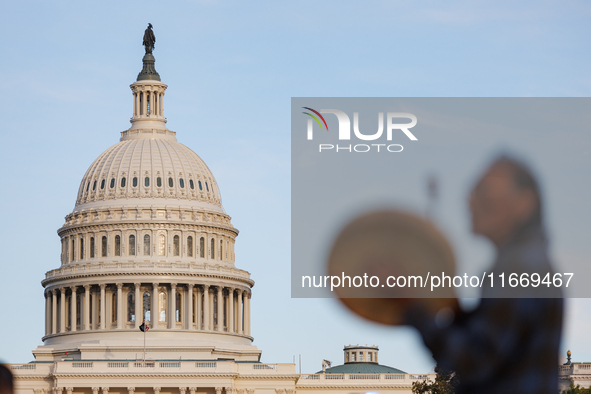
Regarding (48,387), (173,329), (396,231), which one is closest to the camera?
(396,231)

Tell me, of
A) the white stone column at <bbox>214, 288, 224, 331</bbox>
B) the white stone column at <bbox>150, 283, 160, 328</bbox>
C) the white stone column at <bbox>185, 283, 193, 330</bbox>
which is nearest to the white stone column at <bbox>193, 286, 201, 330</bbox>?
the white stone column at <bbox>185, 283, 193, 330</bbox>

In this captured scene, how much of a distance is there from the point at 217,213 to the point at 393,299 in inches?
6918

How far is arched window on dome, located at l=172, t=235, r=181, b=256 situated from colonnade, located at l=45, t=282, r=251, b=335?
499 cm

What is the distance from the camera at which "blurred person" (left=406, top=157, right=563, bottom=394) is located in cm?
767

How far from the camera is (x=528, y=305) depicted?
786 centimetres

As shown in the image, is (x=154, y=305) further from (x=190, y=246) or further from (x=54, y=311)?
(x=54, y=311)

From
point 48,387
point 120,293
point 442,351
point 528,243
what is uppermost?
point 120,293

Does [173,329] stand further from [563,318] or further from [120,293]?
[563,318]

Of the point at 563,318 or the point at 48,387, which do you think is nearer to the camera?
the point at 563,318

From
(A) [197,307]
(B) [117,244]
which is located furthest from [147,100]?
(A) [197,307]

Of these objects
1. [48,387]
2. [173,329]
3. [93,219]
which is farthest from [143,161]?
[48,387]

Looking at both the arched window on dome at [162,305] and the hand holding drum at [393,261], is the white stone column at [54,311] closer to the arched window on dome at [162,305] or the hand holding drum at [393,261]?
the arched window on dome at [162,305]

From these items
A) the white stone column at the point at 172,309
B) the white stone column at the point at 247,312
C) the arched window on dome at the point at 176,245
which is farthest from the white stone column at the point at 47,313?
the white stone column at the point at 247,312

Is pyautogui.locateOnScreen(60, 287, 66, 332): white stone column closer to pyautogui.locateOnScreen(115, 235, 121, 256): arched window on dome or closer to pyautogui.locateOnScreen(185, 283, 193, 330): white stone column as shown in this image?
pyautogui.locateOnScreen(115, 235, 121, 256): arched window on dome
